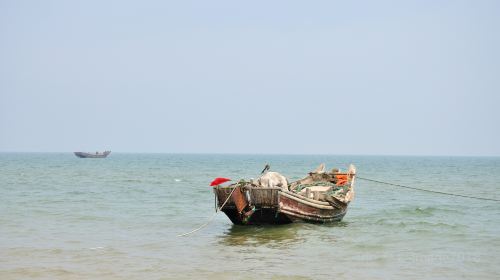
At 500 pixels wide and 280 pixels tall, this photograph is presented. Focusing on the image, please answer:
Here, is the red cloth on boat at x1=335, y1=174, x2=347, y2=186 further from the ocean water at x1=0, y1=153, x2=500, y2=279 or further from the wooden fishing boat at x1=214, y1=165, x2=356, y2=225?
the wooden fishing boat at x1=214, y1=165, x2=356, y2=225

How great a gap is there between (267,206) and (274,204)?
0.81 ft

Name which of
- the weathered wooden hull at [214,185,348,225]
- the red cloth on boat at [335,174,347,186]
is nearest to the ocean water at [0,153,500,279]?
the weathered wooden hull at [214,185,348,225]

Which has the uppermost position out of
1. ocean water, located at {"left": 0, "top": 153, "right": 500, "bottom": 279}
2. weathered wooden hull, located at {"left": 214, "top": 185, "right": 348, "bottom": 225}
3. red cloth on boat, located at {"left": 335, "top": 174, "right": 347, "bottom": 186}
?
red cloth on boat, located at {"left": 335, "top": 174, "right": 347, "bottom": 186}

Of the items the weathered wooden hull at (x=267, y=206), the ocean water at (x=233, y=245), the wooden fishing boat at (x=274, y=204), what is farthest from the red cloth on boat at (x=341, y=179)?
the weathered wooden hull at (x=267, y=206)

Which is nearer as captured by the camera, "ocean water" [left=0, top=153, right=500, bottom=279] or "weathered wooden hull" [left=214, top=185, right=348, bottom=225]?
"ocean water" [left=0, top=153, right=500, bottom=279]

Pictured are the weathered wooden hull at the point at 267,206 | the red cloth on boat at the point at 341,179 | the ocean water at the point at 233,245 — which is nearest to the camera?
the ocean water at the point at 233,245

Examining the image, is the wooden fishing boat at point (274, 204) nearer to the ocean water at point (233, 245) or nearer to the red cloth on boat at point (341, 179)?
the ocean water at point (233, 245)

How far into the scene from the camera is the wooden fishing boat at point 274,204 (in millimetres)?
19312

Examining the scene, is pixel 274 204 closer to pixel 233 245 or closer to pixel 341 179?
pixel 233 245

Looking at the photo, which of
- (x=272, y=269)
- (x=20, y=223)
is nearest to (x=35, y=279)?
(x=272, y=269)

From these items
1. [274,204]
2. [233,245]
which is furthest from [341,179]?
[233,245]

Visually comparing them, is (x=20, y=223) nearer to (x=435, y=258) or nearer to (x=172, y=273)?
(x=172, y=273)

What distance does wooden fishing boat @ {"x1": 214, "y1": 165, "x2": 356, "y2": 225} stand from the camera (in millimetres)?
19312

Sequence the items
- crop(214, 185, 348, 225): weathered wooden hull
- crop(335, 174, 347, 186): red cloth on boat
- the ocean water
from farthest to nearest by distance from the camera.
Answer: crop(335, 174, 347, 186): red cloth on boat
crop(214, 185, 348, 225): weathered wooden hull
the ocean water
